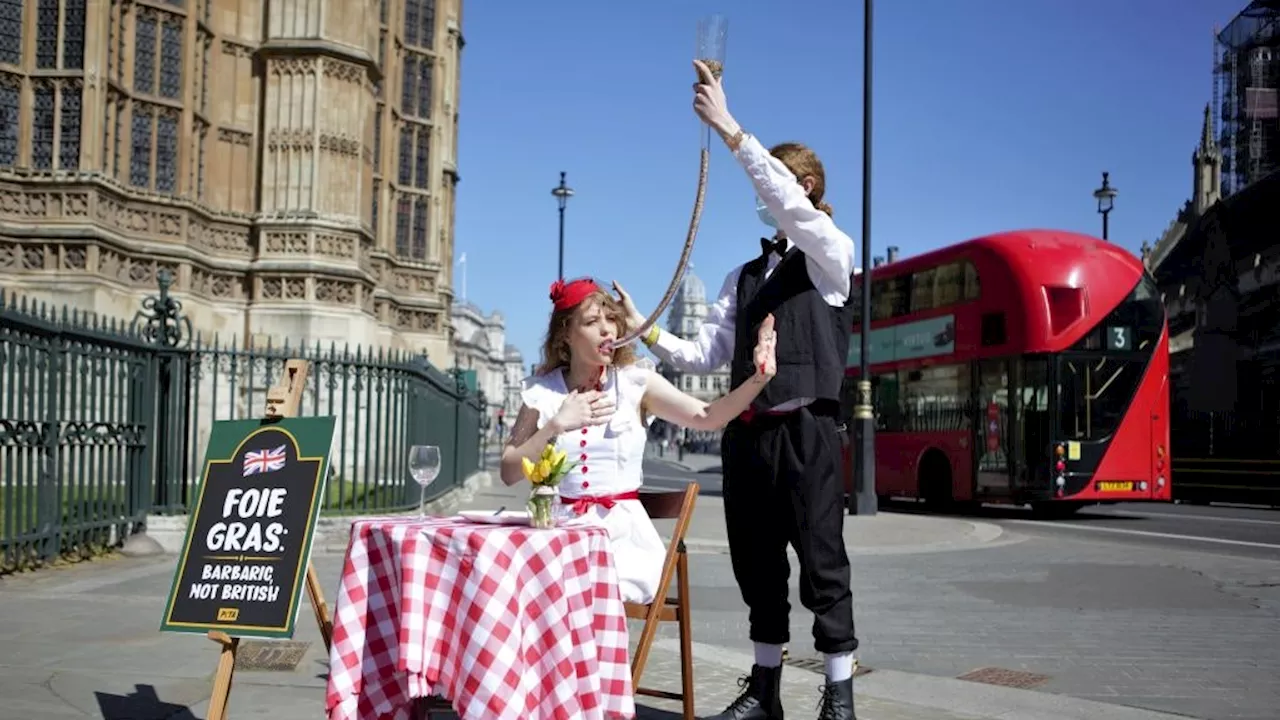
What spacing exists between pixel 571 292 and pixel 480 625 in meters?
1.31

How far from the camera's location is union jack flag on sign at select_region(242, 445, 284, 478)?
428 cm

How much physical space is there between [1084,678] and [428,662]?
373 cm

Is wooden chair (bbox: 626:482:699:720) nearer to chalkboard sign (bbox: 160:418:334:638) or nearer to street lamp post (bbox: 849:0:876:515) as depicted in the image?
chalkboard sign (bbox: 160:418:334:638)

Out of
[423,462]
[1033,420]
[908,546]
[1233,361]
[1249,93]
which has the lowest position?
[908,546]

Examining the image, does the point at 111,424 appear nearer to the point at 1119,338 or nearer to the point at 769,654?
the point at 769,654

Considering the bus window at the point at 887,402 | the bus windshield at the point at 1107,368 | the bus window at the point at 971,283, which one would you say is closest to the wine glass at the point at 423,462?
the bus windshield at the point at 1107,368

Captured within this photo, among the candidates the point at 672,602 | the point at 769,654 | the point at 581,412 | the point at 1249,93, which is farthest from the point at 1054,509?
the point at 1249,93

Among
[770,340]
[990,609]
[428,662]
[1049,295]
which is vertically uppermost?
[1049,295]

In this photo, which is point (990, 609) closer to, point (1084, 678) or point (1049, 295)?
point (1084, 678)

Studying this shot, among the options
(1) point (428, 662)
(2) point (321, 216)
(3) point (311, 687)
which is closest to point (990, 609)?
(3) point (311, 687)

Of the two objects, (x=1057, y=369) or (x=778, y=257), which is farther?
(x=1057, y=369)

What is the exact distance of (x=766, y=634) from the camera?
456 cm

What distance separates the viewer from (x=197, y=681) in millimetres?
5410

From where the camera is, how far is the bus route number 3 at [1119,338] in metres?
17.2
